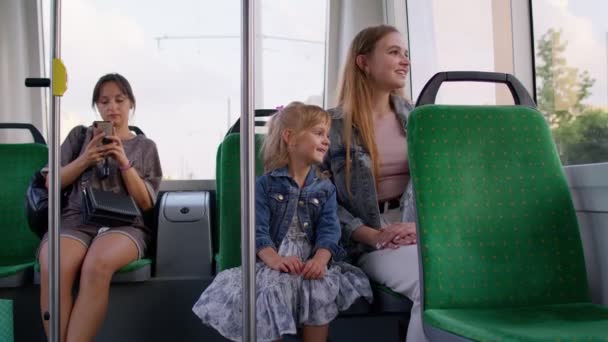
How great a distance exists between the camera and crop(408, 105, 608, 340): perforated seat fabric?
133 cm

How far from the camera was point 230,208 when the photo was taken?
1.78 metres

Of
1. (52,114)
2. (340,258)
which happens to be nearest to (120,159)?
(52,114)

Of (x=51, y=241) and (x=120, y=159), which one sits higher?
(x=120, y=159)

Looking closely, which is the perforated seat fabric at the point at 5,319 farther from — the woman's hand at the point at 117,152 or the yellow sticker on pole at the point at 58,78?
the yellow sticker on pole at the point at 58,78

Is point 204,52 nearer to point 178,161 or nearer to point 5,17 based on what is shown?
point 178,161

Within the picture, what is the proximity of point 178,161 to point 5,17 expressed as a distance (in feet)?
3.99

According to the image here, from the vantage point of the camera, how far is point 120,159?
2018mm

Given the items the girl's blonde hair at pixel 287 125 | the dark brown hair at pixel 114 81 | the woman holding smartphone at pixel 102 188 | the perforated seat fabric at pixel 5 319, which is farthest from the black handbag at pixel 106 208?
the girl's blonde hair at pixel 287 125

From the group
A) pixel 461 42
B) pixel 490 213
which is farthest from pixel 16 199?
pixel 461 42

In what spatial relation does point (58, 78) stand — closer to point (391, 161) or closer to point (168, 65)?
point (391, 161)

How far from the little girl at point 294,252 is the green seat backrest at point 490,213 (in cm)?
31

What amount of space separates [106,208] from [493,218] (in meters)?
1.19

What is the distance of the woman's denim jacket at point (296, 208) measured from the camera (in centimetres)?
164

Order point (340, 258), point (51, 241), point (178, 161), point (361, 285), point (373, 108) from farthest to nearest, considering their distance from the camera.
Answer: point (178, 161) < point (373, 108) < point (340, 258) < point (361, 285) < point (51, 241)
